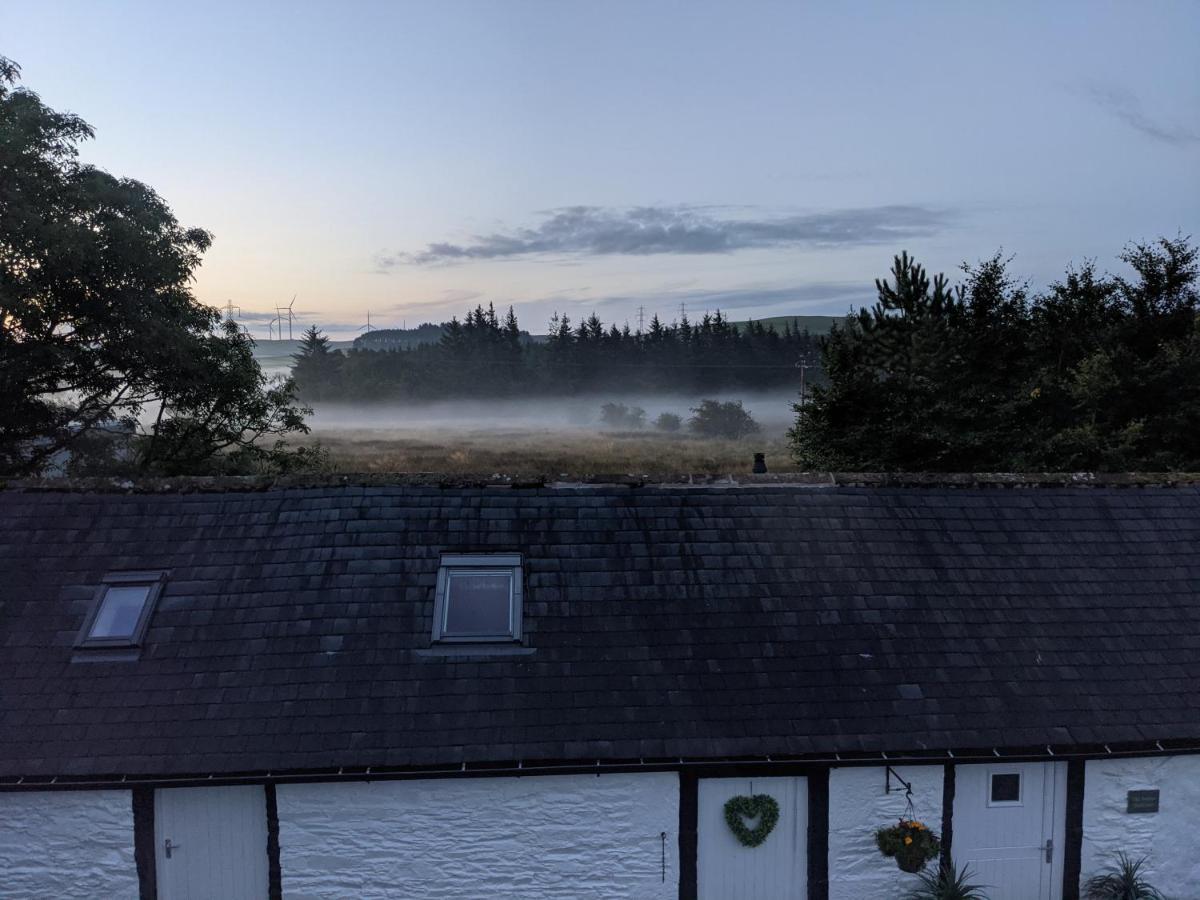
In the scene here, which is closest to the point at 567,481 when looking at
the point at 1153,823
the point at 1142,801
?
the point at 1142,801

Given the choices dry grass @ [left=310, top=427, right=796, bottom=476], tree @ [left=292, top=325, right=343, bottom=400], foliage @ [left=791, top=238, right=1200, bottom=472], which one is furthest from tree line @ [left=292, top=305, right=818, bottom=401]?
foliage @ [left=791, top=238, right=1200, bottom=472]

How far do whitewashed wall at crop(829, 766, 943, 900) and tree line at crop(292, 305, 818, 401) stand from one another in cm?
8357

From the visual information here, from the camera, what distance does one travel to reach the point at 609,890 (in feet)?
30.0

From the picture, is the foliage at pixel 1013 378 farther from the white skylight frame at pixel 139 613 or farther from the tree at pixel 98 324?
the white skylight frame at pixel 139 613

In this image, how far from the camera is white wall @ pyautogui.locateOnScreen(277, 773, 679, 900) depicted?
895cm

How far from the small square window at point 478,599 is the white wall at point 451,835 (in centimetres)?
176

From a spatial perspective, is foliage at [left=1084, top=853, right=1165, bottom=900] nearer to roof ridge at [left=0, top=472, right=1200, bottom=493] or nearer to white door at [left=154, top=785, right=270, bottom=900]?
roof ridge at [left=0, top=472, right=1200, bottom=493]

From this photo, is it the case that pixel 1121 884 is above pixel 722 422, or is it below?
below

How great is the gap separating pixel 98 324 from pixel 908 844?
22.8 meters

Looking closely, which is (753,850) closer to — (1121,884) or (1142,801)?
(1121,884)

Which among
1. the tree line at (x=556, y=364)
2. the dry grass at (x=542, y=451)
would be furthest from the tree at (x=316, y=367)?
the dry grass at (x=542, y=451)

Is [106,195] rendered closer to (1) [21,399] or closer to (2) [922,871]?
(1) [21,399]

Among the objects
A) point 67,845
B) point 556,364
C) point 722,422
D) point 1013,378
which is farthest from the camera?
point 556,364

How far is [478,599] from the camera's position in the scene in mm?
10336
